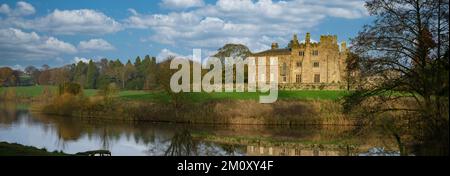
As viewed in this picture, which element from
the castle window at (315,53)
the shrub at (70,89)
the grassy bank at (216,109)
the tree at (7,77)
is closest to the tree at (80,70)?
the tree at (7,77)

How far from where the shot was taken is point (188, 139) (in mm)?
25812

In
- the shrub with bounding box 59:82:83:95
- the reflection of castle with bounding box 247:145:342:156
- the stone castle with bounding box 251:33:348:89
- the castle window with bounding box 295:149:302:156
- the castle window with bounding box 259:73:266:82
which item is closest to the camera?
the reflection of castle with bounding box 247:145:342:156

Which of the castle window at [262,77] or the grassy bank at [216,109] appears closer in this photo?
the grassy bank at [216,109]

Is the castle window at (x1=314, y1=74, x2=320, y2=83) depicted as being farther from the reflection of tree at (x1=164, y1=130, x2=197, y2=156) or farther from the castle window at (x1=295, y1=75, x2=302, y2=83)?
the reflection of tree at (x1=164, y1=130, x2=197, y2=156)

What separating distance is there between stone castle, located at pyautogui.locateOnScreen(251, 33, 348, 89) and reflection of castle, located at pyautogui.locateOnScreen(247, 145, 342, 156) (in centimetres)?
2980

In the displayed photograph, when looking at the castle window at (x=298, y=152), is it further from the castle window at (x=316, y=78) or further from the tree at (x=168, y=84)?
the castle window at (x=316, y=78)

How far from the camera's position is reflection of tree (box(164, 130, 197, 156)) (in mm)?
21092

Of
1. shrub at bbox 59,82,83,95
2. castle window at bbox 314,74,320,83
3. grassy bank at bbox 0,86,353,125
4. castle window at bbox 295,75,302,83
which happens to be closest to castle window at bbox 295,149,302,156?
grassy bank at bbox 0,86,353,125

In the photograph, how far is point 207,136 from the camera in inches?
1065

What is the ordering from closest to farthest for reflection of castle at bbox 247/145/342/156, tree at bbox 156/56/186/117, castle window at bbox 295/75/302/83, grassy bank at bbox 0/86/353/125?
reflection of castle at bbox 247/145/342/156, grassy bank at bbox 0/86/353/125, tree at bbox 156/56/186/117, castle window at bbox 295/75/302/83

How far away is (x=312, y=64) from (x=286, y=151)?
3360cm

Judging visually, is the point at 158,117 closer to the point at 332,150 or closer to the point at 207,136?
the point at 207,136

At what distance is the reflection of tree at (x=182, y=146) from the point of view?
21.1 metres
